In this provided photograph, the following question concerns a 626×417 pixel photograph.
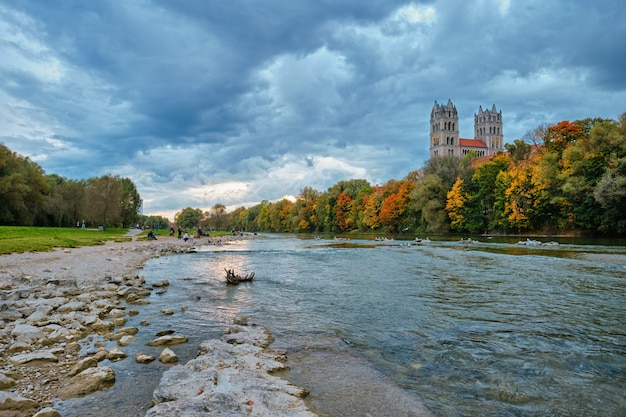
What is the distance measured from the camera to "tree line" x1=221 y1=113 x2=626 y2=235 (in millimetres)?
49688

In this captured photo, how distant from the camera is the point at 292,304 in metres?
12.4

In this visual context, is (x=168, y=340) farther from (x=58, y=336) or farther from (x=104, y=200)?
(x=104, y=200)

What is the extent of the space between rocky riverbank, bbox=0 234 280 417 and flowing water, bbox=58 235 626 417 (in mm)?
395

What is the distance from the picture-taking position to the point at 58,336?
7.87 m

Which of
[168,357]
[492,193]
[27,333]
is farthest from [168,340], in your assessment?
[492,193]

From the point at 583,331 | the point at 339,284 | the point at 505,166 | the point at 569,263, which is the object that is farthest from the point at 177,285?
the point at 505,166

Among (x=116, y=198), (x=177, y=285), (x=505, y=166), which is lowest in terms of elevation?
(x=177, y=285)

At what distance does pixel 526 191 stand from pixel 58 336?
67891 millimetres

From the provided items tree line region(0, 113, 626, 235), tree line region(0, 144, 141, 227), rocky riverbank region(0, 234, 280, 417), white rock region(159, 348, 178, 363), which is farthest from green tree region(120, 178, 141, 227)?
white rock region(159, 348, 178, 363)

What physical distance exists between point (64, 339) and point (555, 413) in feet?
29.8

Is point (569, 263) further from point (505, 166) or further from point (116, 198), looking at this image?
point (116, 198)

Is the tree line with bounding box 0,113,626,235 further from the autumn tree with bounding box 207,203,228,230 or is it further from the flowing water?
the autumn tree with bounding box 207,203,228,230

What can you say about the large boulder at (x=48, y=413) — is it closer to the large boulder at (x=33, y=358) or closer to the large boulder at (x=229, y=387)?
the large boulder at (x=229, y=387)

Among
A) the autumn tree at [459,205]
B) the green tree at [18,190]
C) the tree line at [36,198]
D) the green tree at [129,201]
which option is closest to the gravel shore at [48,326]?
the tree line at [36,198]
